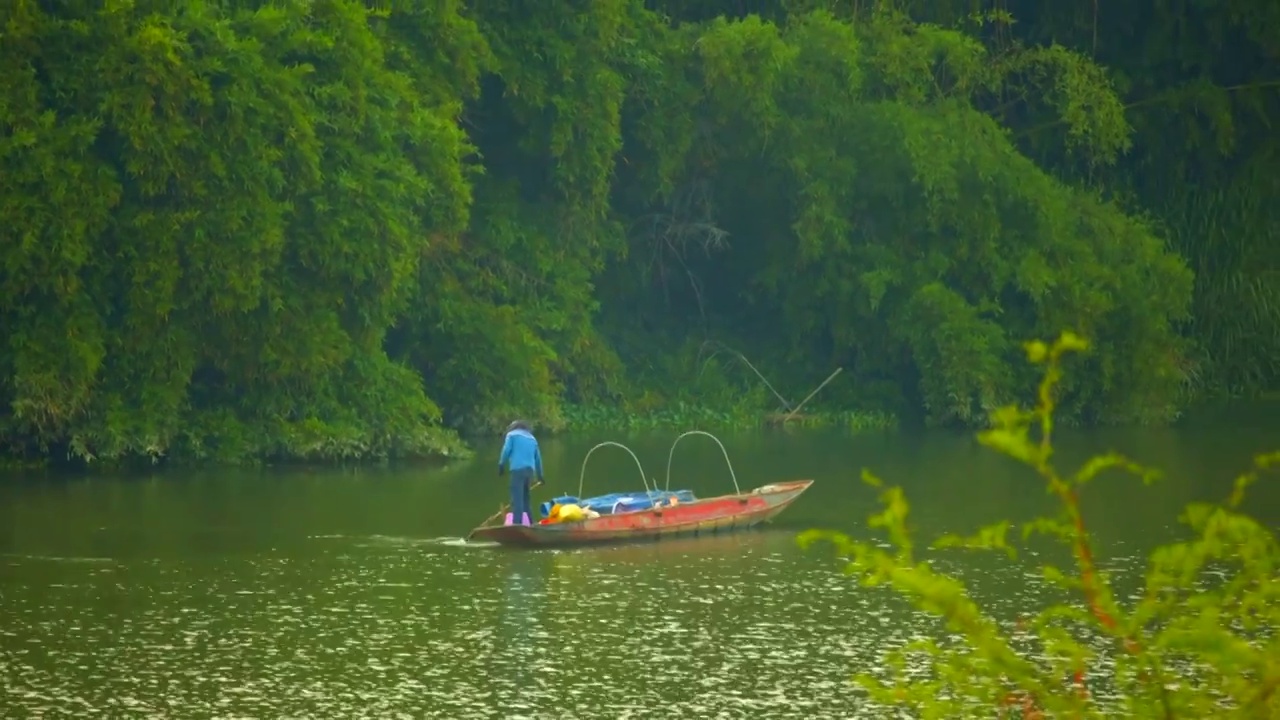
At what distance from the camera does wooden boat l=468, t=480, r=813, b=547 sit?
22156 mm

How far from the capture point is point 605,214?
38750 millimetres

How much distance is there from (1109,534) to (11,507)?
13.4 m

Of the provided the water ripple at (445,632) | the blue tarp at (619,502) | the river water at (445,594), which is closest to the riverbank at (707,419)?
the river water at (445,594)

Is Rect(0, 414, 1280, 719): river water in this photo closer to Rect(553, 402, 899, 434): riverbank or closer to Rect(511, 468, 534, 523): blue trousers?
Rect(511, 468, 534, 523): blue trousers

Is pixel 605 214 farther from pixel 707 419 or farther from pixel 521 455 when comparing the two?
pixel 521 455

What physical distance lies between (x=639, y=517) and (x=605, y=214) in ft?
54.9

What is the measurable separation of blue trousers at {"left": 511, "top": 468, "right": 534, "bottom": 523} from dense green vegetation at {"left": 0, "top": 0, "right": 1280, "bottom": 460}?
8043mm

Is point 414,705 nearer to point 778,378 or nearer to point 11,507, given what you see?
point 11,507

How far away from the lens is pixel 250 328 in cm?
2955

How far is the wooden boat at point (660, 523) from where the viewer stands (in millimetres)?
22156

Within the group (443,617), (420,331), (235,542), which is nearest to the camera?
(443,617)

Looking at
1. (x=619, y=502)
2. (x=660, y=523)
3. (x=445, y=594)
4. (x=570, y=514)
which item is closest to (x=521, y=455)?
(x=570, y=514)

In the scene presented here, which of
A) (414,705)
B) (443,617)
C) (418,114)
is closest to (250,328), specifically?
(418,114)

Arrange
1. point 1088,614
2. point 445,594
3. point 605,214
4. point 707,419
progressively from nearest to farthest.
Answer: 1. point 1088,614
2. point 445,594
3. point 707,419
4. point 605,214
